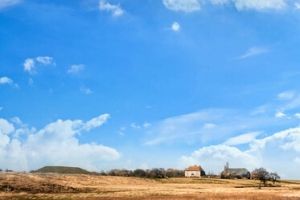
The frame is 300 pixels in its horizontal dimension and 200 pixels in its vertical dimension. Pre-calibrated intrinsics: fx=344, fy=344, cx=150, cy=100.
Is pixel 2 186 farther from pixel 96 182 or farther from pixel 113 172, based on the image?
pixel 113 172

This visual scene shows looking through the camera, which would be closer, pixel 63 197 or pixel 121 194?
pixel 63 197

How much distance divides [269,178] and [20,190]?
96.3 metres

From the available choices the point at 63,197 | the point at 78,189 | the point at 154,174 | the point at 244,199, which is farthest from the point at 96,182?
the point at 154,174

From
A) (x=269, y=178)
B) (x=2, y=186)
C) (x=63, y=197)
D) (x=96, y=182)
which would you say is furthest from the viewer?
(x=269, y=178)

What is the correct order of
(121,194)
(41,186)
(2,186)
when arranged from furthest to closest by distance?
(41,186)
(2,186)
(121,194)

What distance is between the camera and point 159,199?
54781 millimetres

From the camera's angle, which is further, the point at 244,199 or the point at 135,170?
the point at 135,170

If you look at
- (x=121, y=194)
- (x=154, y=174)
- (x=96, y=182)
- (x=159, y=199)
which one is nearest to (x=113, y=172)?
(x=154, y=174)

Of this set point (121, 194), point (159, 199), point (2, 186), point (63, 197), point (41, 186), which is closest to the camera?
point (159, 199)

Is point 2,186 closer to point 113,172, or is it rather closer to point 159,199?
point 159,199

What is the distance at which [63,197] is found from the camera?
63.6 metres

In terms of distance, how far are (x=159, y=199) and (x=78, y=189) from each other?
32985 mm

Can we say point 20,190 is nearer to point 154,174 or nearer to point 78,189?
point 78,189

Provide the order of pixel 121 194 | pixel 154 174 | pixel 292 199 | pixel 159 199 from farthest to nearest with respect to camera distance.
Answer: pixel 154 174 < pixel 121 194 < pixel 159 199 < pixel 292 199
